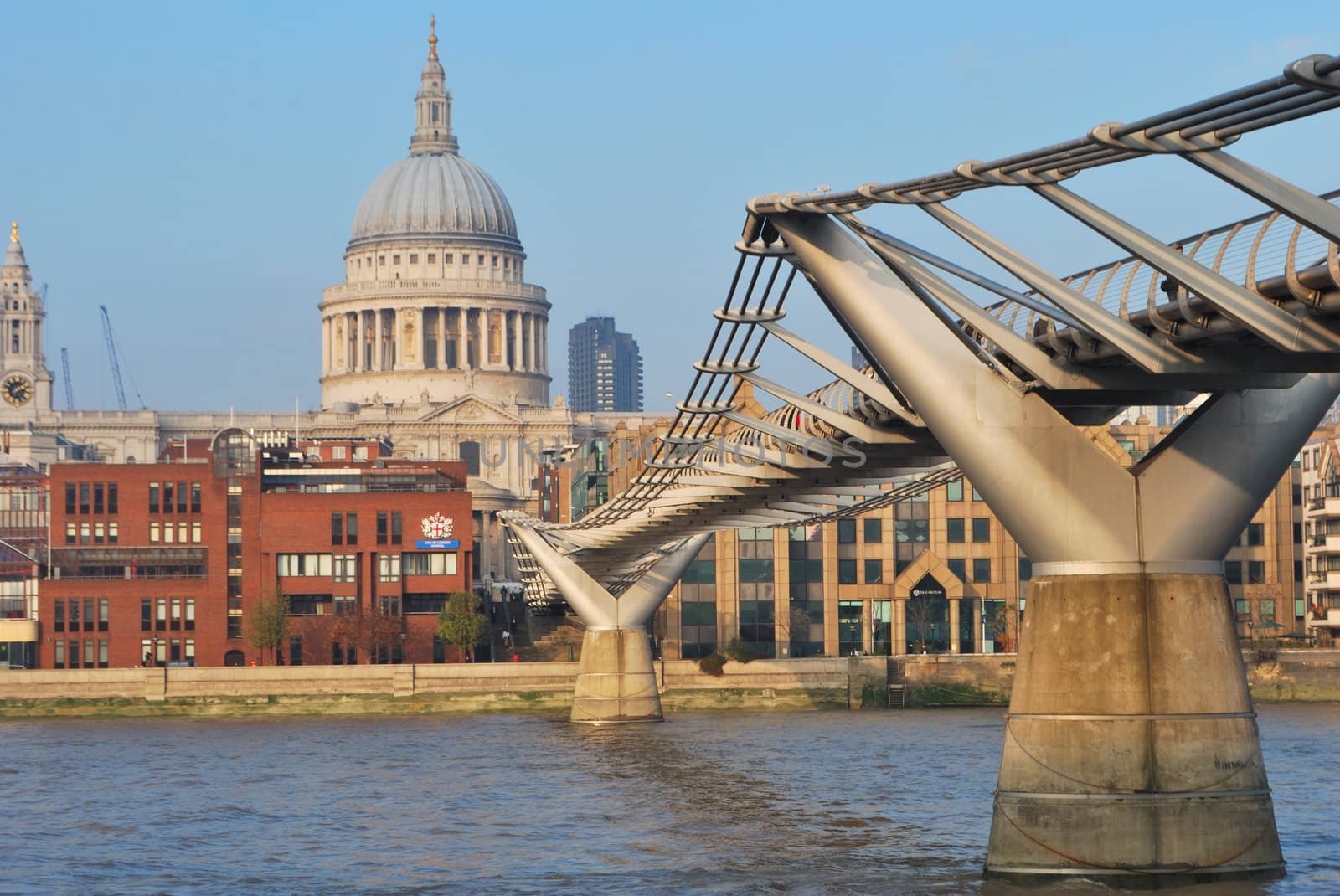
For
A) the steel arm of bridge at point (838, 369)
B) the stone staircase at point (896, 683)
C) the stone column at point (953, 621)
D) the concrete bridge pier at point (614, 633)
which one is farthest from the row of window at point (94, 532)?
the steel arm of bridge at point (838, 369)

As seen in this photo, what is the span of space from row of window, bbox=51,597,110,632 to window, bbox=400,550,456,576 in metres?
12.0

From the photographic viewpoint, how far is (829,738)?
61250 mm

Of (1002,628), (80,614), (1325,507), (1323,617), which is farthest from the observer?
(80,614)

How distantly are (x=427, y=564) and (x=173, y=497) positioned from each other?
11151mm

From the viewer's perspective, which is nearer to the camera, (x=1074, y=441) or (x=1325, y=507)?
(x=1074, y=441)

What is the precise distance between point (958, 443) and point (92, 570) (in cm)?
7540

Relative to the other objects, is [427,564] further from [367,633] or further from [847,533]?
[847,533]

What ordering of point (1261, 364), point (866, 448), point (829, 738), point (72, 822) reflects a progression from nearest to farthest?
point (1261, 364)
point (866, 448)
point (72, 822)
point (829, 738)

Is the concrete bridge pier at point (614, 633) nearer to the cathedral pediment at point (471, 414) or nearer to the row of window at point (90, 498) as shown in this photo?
the row of window at point (90, 498)

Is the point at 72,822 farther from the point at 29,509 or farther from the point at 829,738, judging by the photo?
the point at 29,509

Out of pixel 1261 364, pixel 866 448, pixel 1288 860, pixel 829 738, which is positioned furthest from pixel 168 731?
pixel 1261 364

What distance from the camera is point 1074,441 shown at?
87.6 ft

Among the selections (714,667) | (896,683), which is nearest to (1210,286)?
(896,683)

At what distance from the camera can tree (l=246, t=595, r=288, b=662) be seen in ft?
302
